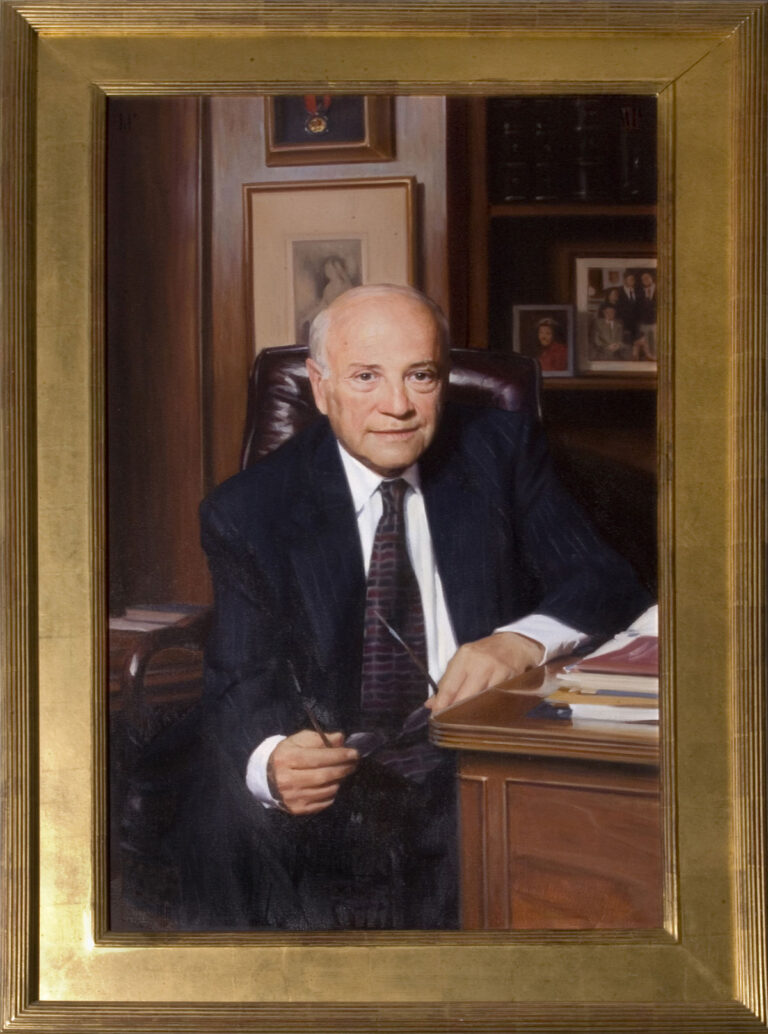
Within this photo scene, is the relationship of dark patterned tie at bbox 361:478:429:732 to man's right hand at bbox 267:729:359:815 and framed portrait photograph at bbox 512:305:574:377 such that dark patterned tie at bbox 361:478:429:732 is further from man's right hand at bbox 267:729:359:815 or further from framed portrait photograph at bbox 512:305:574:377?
framed portrait photograph at bbox 512:305:574:377

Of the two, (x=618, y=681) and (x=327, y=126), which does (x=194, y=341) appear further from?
(x=618, y=681)

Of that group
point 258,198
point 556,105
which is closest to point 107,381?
point 258,198

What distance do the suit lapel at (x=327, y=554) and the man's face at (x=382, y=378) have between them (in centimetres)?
8

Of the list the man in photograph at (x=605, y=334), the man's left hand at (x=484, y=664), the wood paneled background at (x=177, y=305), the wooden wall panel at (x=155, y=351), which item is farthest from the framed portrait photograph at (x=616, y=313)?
the wooden wall panel at (x=155, y=351)

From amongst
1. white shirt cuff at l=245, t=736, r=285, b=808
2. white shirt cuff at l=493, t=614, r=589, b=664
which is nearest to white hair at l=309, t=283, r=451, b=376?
white shirt cuff at l=493, t=614, r=589, b=664

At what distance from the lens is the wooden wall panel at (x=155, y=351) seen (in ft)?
7.27

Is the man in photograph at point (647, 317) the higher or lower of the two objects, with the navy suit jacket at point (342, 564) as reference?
higher

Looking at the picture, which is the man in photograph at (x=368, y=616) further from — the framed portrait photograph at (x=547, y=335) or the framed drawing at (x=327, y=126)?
the framed drawing at (x=327, y=126)

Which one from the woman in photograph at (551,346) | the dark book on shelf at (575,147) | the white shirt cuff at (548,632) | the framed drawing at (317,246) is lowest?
the white shirt cuff at (548,632)

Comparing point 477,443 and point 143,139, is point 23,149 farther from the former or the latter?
point 477,443

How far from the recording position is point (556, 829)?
216cm

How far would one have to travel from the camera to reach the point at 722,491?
221 cm

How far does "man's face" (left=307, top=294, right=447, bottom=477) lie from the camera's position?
2.21 meters

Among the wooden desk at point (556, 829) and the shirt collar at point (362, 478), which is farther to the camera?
the shirt collar at point (362, 478)
